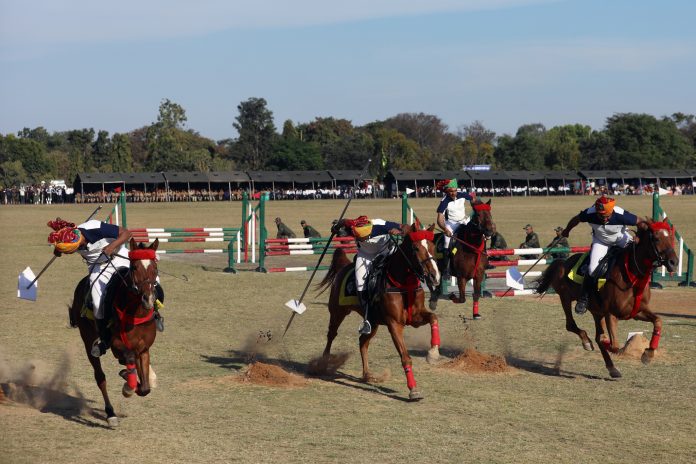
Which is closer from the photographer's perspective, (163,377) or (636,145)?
(163,377)

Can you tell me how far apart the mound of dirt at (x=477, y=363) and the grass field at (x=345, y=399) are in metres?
0.16

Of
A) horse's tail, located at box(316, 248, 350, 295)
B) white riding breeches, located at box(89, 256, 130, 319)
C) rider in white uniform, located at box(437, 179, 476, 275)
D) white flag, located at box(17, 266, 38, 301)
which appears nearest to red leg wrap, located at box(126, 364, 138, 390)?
white riding breeches, located at box(89, 256, 130, 319)

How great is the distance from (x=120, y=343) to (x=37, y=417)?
152 cm

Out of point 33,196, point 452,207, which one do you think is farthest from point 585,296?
point 33,196

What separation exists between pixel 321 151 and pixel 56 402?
132 meters

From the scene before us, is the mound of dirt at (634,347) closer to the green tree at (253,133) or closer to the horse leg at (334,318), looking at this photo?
the horse leg at (334,318)

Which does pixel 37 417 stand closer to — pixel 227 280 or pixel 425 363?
pixel 425 363

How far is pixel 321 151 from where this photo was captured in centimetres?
14262

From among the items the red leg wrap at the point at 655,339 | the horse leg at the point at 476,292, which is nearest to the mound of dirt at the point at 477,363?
the red leg wrap at the point at 655,339

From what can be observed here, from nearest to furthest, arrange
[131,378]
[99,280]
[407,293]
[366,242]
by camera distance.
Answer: [131,378]
[99,280]
[407,293]
[366,242]

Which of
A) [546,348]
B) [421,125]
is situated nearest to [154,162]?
[421,125]

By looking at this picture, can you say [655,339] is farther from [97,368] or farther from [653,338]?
[97,368]

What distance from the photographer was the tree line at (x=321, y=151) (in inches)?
5007

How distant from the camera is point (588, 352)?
50.5 ft
